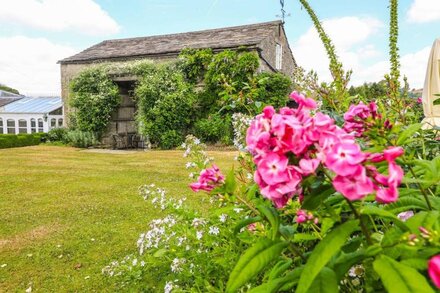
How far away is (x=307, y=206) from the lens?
946 millimetres

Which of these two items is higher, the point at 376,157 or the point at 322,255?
the point at 376,157

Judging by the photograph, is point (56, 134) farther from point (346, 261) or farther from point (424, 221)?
point (424, 221)

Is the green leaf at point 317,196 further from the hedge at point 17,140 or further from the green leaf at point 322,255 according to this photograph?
the hedge at point 17,140

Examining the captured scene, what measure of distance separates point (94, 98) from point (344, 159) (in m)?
18.2

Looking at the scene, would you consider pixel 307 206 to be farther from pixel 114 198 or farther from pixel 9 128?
Result: pixel 9 128

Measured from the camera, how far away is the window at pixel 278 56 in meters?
19.0

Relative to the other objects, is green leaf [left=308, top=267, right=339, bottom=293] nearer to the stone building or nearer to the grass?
the grass

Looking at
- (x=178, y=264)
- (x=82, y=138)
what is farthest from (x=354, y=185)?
(x=82, y=138)

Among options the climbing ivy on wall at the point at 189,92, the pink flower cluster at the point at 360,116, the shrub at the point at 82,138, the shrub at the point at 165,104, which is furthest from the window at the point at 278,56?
the pink flower cluster at the point at 360,116

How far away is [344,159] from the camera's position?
816 millimetres

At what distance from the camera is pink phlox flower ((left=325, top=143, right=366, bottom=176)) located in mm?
803

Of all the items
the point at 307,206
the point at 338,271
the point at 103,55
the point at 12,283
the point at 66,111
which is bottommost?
the point at 12,283

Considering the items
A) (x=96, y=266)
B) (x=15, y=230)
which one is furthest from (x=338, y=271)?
(x=15, y=230)

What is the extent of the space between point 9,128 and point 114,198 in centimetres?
2233
